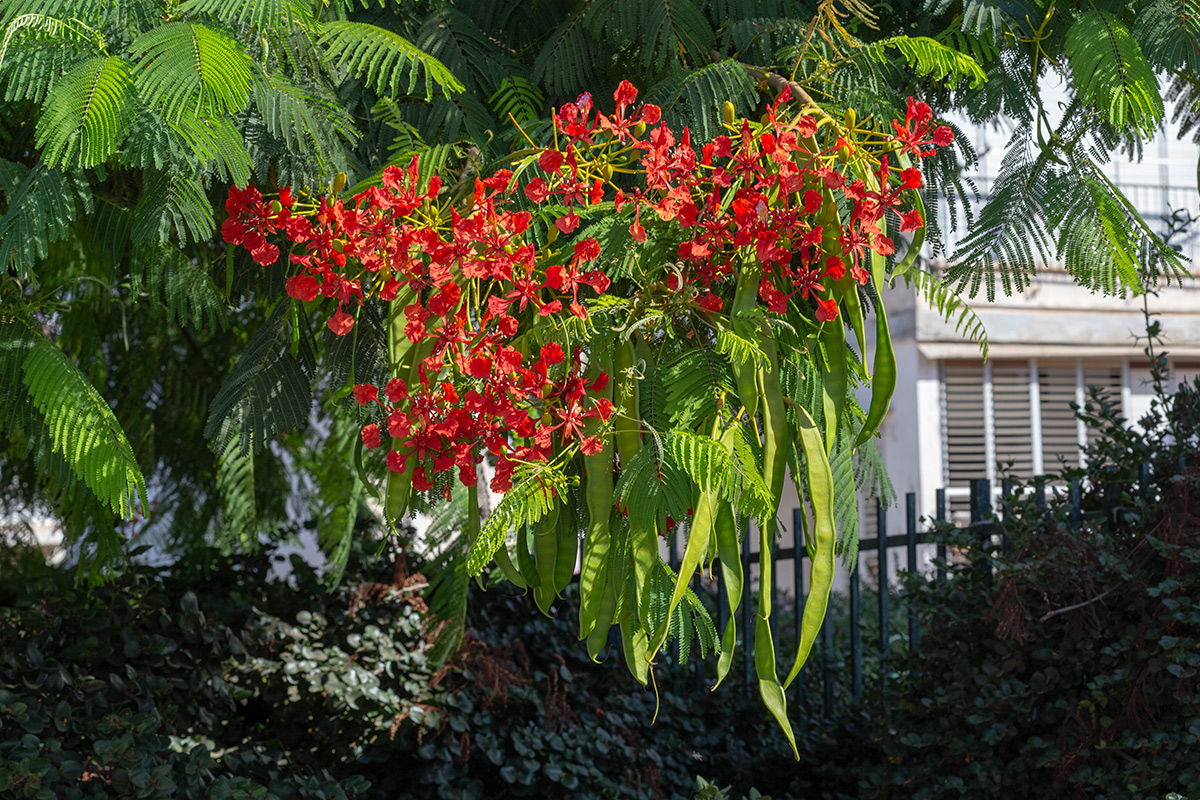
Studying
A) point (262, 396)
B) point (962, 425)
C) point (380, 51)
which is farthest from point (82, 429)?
point (962, 425)

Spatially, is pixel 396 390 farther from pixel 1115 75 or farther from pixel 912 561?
pixel 912 561

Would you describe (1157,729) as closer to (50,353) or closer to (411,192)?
(411,192)

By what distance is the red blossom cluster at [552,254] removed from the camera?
1.68 m

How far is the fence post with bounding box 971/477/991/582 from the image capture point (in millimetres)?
3435

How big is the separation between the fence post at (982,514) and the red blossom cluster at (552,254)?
1.97m

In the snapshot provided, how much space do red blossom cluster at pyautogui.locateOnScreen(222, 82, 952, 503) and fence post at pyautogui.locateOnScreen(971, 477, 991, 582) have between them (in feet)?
6.45

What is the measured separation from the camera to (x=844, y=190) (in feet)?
5.61

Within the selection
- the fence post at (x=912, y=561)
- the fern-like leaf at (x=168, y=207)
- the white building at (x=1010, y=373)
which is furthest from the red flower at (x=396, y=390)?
the white building at (x=1010, y=373)

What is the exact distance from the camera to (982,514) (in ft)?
12.5

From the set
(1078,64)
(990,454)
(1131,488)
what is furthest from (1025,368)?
Result: (1078,64)

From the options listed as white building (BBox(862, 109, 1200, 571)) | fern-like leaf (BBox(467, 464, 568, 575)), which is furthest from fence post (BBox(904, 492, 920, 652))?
white building (BBox(862, 109, 1200, 571))

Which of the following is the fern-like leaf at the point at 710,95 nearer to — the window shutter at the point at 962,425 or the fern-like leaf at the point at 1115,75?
the fern-like leaf at the point at 1115,75

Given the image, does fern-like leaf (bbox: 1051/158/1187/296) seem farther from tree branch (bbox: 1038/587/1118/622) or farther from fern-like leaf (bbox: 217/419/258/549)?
fern-like leaf (bbox: 217/419/258/549)

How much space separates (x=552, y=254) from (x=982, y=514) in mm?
2513
